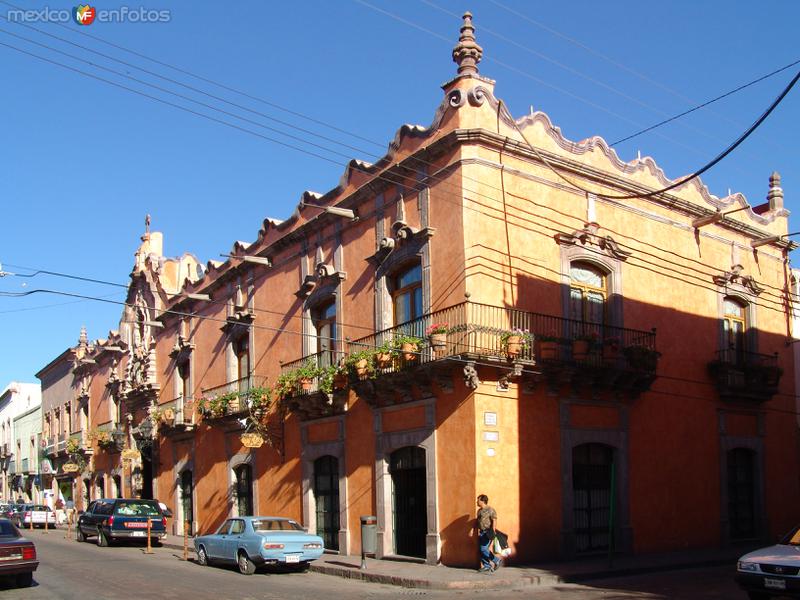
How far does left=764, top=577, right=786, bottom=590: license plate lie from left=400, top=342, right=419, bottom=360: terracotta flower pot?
8.51 metres

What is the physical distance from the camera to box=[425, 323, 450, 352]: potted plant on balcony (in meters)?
18.7

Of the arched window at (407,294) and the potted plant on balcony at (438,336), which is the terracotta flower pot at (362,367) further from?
the potted plant on balcony at (438,336)


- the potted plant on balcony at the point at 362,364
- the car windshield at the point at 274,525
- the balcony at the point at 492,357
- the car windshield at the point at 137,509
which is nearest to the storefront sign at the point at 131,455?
the car windshield at the point at 137,509

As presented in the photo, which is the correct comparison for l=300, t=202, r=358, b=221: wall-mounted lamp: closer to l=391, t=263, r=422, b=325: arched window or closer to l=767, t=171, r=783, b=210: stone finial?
l=391, t=263, r=422, b=325: arched window

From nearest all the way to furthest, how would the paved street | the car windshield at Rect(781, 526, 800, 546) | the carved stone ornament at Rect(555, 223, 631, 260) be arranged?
1. the car windshield at Rect(781, 526, 800, 546)
2. the paved street
3. the carved stone ornament at Rect(555, 223, 631, 260)

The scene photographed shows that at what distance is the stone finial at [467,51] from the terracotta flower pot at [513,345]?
235 inches

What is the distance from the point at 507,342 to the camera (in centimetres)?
1864

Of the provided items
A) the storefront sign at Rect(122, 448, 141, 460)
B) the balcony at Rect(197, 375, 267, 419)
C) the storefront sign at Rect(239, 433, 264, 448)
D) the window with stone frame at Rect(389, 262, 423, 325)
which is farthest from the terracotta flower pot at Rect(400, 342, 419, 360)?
the storefront sign at Rect(122, 448, 141, 460)

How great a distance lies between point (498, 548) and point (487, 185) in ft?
25.3

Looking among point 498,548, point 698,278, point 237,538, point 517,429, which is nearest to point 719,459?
point 698,278

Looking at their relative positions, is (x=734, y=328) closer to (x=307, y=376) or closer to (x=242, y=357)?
(x=307, y=376)

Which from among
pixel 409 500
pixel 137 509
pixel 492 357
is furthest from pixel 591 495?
pixel 137 509

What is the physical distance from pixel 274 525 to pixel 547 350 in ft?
23.3

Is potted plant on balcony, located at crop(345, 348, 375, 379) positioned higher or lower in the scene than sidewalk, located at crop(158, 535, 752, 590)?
higher
